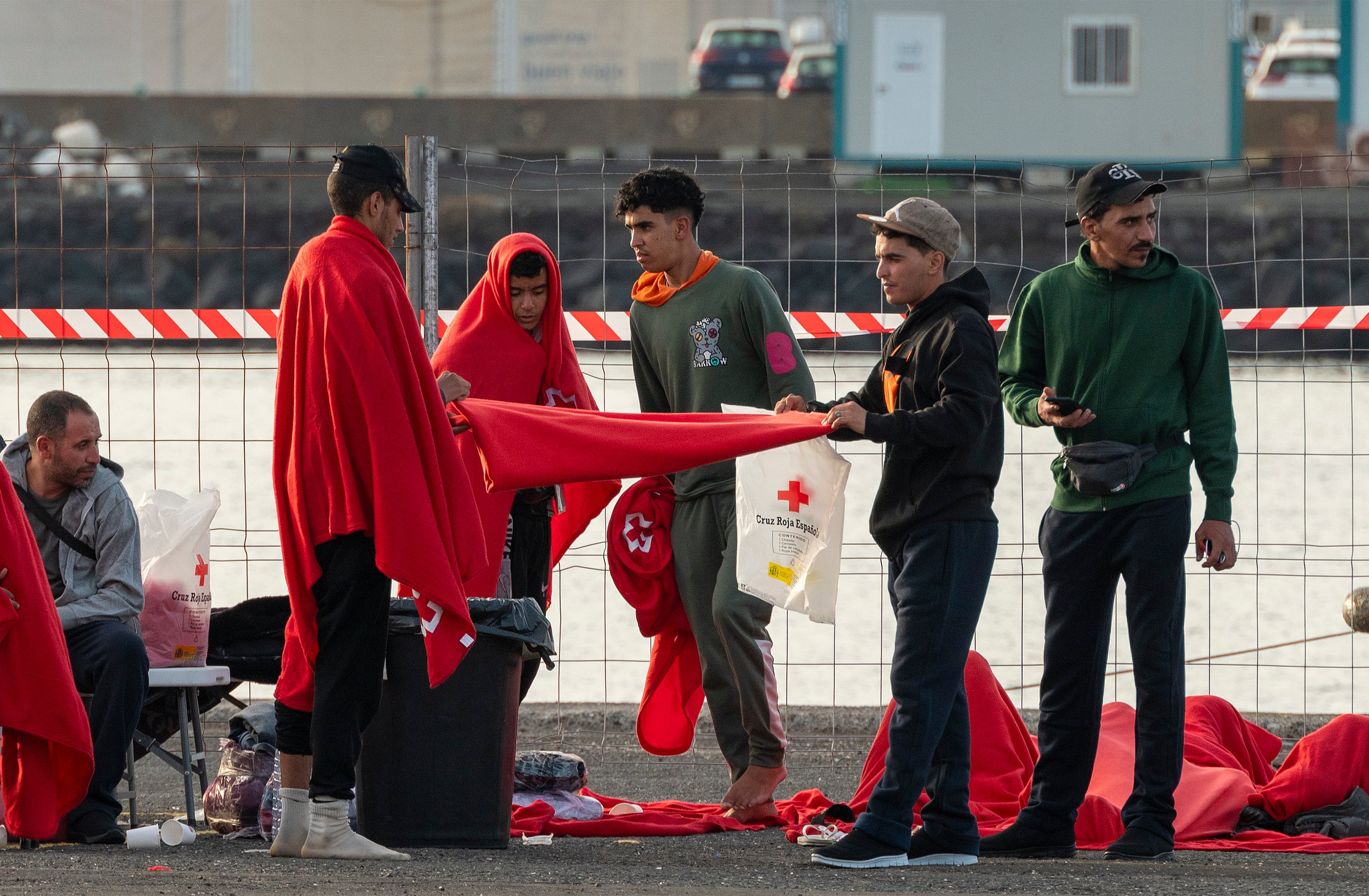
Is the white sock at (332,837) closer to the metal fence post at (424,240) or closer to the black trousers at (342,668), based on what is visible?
the black trousers at (342,668)

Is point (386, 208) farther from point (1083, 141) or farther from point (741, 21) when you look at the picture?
point (741, 21)

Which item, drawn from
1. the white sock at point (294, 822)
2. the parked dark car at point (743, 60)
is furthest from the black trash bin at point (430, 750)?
the parked dark car at point (743, 60)

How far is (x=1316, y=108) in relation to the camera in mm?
35781

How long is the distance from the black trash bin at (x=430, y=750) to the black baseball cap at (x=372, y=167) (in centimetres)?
106

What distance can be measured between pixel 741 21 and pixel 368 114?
8563 millimetres

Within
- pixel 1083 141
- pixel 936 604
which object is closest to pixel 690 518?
pixel 936 604

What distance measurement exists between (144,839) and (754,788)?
167 cm

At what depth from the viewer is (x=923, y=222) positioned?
4379 millimetres

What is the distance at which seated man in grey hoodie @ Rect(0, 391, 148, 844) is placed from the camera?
192 inches

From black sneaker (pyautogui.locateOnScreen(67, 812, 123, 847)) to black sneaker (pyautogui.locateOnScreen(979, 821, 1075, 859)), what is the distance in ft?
7.45

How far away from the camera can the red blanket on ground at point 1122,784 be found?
15.9 ft

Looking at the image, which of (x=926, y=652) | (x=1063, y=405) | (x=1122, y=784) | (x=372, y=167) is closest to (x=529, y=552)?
(x=372, y=167)

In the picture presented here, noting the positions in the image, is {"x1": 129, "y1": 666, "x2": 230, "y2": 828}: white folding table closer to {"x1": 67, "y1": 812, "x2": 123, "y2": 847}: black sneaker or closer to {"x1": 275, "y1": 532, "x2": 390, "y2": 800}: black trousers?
{"x1": 67, "y1": 812, "x2": 123, "y2": 847}: black sneaker

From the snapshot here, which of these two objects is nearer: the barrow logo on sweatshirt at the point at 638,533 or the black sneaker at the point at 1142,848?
the black sneaker at the point at 1142,848
